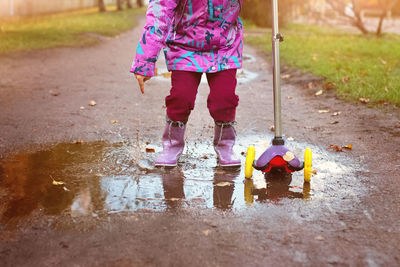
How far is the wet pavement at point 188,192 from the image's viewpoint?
220 centimetres

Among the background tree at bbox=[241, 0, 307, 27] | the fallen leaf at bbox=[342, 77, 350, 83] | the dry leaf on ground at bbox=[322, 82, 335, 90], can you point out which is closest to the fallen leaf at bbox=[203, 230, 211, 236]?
the dry leaf on ground at bbox=[322, 82, 335, 90]

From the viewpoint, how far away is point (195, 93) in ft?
10.9

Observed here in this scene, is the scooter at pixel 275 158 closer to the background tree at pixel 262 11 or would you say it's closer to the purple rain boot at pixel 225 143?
the purple rain boot at pixel 225 143

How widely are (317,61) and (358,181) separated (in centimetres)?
478

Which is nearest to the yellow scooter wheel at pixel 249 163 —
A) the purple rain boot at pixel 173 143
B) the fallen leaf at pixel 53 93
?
the purple rain boot at pixel 173 143

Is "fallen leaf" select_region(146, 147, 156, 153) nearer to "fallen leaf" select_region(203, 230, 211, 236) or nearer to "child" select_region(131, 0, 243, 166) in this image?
"child" select_region(131, 0, 243, 166)

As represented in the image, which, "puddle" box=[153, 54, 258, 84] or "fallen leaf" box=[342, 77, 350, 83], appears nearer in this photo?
"fallen leaf" box=[342, 77, 350, 83]

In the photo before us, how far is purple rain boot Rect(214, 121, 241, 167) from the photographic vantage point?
3.39m

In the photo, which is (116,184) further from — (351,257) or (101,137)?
(351,257)

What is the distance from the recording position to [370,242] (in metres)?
2.29

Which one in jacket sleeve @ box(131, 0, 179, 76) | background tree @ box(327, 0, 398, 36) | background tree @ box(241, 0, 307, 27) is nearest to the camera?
jacket sleeve @ box(131, 0, 179, 76)

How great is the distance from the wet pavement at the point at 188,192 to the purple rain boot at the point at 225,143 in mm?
97

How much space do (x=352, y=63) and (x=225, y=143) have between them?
14.9 feet

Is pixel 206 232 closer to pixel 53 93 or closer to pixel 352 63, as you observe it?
pixel 53 93
